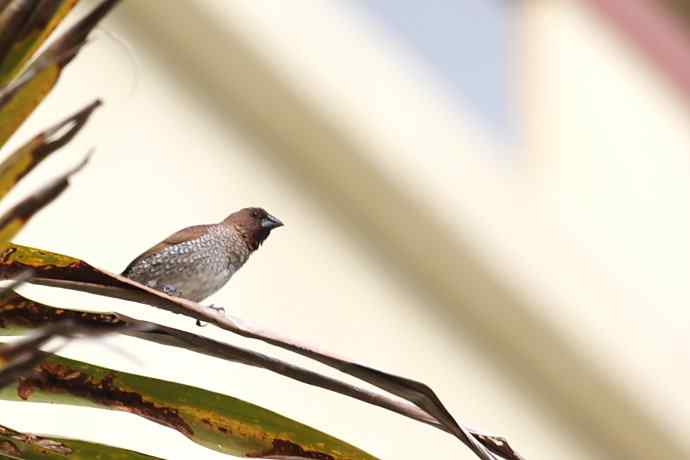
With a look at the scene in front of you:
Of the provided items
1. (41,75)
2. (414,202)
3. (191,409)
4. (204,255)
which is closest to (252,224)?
(204,255)

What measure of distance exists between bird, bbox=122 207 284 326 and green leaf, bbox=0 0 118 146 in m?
0.25

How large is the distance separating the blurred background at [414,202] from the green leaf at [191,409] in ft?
0.86

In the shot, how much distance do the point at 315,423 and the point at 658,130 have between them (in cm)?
400

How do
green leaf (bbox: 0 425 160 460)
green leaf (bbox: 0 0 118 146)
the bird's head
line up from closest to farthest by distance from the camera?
green leaf (bbox: 0 0 118 146), green leaf (bbox: 0 425 160 460), the bird's head

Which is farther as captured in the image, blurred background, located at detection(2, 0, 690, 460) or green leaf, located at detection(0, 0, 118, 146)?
blurred background, located at detection(2, 0, 690, 460)

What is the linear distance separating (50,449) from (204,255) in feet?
0.77

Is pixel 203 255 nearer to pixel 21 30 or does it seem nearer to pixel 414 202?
pixel 21 30

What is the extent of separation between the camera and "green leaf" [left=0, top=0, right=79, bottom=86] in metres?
0.72

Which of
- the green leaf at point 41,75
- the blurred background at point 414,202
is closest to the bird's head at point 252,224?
the blurred background at point 414,202

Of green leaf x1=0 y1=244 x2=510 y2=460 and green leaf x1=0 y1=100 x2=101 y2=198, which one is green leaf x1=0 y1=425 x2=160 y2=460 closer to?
green leaf x1=0 y1=244 x2=510 y2=460

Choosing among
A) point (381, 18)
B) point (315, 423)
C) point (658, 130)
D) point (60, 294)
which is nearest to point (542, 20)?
point (658, 130)

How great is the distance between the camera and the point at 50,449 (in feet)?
2.85

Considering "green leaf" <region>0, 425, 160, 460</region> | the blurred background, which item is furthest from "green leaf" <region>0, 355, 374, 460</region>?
the blurred background

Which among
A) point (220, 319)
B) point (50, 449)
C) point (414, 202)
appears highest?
point (414, 202)
